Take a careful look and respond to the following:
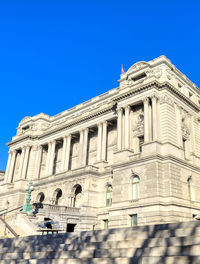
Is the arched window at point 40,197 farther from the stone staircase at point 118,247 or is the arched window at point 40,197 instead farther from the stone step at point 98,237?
the stone staircase at point 118,247

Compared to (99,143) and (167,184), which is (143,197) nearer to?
(167,184)

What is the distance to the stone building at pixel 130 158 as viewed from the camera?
103 ft

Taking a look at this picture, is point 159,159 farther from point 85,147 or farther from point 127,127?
point 85,147

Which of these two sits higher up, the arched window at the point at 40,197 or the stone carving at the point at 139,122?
the stone carving at the point at 139,122

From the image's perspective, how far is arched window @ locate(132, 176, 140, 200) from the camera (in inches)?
1278

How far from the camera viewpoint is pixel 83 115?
48.3m

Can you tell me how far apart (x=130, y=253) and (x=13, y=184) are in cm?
4581

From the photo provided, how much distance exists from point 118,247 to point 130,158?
22.5 metres

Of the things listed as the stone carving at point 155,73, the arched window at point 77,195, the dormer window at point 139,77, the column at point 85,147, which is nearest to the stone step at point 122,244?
the arched window at point 77,195

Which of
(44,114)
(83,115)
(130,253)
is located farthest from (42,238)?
(44,114)

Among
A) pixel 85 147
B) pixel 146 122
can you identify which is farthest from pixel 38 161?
pixel 146 122

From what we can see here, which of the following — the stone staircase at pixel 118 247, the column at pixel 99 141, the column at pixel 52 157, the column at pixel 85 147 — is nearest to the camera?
the stone staircase at pixel 118 247

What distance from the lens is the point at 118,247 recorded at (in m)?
12.6

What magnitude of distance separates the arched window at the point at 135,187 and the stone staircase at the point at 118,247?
17511 mm
